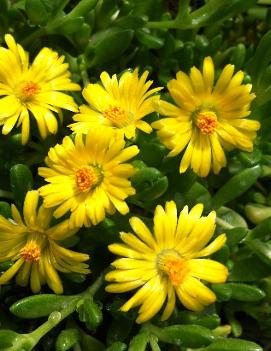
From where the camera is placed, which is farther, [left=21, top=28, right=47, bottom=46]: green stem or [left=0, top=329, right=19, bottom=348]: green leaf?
[left=21, top=28, right=47, bottom=46]: green stem

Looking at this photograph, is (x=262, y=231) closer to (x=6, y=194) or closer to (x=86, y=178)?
(x=86, y=178)

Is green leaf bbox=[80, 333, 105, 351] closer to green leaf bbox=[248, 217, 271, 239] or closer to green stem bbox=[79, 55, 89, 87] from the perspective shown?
green leaf bbox=[248, 217, 271, 239]

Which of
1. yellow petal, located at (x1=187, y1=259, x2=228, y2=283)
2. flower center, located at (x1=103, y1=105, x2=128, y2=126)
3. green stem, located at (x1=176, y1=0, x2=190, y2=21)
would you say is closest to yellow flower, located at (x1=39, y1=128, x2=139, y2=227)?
flower center, located at (x1=103, y1=105, x2=128, y2=126)

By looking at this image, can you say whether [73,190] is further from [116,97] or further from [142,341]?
[142,341]

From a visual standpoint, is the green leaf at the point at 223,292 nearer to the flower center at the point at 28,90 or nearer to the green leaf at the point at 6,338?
the green leaf at the point at 6,338

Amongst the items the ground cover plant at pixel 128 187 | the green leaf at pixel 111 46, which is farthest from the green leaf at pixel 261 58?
the green leaf at pixel 111 46
